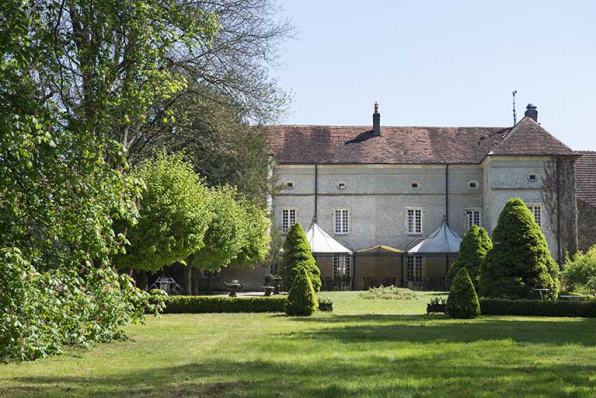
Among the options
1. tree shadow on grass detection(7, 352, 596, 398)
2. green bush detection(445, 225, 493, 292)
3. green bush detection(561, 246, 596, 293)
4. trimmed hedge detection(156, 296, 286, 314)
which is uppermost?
green bush detection(445, 225, 493, 292)

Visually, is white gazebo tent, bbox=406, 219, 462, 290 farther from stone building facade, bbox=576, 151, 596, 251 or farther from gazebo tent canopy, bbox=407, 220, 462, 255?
stone building facade, bbox=576, 151, 596, 251

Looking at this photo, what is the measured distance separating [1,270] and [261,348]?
16.0 ft

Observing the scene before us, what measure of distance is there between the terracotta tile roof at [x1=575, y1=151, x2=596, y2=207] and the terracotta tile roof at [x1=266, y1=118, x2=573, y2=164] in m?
4.58

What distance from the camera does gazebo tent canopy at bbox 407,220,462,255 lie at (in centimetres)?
→ 3981

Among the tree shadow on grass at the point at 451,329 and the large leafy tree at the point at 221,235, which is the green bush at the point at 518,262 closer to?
the tree shadow on grass at the point at 451,329

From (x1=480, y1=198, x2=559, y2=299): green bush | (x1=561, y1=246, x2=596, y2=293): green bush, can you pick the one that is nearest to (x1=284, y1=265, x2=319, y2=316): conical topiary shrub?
(x1=480, y1=198, x2=559, y2=299): green bush

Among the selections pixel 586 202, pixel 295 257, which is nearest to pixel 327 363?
pixel 295 257

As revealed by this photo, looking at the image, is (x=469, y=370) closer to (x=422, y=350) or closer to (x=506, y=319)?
(x=422, y=350)

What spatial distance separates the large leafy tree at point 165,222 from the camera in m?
23.0

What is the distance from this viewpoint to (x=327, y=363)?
11156 mm

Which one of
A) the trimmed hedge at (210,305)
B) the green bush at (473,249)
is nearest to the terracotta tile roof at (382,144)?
the green bush at (473,249)

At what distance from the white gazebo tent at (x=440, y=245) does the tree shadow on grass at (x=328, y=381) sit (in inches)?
1135

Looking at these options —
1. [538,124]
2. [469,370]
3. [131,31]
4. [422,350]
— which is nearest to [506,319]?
[422,350]

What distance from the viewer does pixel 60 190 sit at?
1095 cm
